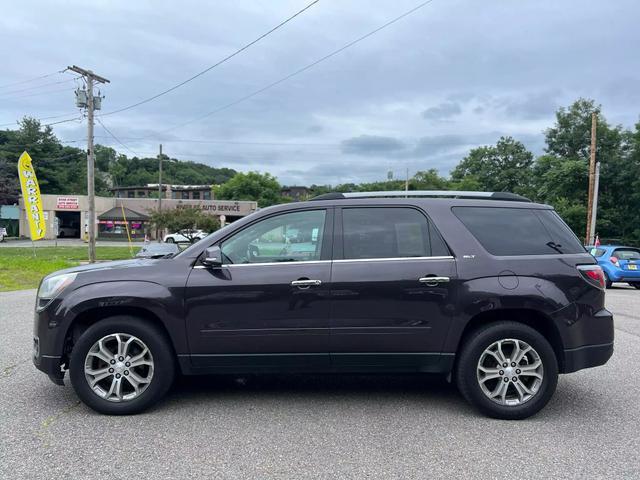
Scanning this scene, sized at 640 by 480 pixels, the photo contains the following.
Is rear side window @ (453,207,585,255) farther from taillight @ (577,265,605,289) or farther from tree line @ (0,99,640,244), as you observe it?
tree line @ (0,99,640,244)

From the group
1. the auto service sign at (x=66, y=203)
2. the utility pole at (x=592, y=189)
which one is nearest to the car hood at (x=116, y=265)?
the utility pole at (x=592, y=189)

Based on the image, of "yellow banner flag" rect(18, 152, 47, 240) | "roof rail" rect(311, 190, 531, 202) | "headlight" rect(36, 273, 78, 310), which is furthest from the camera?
"yellow banner flag" rect(18, 152, 47, 240)

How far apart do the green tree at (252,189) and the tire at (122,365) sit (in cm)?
7912

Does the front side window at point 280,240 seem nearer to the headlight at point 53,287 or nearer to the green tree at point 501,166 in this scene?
the headlight at point 53,287

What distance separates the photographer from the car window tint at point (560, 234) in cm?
444

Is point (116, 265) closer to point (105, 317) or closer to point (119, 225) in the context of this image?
point (105, 317)

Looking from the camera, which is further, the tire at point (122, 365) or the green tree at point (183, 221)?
the green tree at point (183, 221)

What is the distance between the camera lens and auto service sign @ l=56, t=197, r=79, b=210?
183ft

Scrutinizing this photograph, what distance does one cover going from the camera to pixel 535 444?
3703 mm

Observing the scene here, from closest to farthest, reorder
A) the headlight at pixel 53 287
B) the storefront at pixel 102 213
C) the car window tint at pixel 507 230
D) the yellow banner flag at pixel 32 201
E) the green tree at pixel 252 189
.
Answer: the headlight at pixel 53 287 < the car window tint at pixel 507 230 < the yellow banner flag at pixel 32 201 < the storefront at pixel 102 213 < the green tree at pixel 252 189

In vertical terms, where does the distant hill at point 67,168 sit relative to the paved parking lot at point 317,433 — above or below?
above

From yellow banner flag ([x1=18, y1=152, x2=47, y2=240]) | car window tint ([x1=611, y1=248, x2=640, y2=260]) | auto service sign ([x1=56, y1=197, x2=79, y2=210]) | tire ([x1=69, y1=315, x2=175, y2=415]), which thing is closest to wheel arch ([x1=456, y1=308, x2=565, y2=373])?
tire ([x1=69, y1=315, x2=175, y2=415])

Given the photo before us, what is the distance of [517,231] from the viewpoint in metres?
4.48

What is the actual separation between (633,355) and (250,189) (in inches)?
3178
